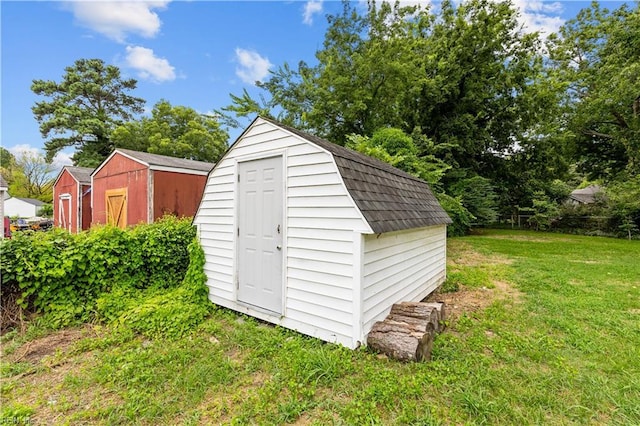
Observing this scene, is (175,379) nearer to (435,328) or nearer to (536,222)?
(435,328)

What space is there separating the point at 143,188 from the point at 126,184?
3.61ft

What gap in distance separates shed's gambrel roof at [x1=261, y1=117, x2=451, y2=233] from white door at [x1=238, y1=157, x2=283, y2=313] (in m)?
0.76

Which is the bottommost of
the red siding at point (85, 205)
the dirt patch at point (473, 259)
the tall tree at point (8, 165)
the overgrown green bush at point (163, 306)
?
the dirt patch at point (473, 259)

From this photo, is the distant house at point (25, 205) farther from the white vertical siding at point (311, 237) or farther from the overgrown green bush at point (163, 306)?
the white vertical siding at point (311, 237)

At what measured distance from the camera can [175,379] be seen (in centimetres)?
267

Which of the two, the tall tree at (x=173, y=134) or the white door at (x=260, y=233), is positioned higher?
the tall tree at (x=173, y=134)

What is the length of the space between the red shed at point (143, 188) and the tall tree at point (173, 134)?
12540 millimetres

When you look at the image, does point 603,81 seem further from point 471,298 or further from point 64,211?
point 64,211

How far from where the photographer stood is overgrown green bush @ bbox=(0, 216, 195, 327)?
149 inches

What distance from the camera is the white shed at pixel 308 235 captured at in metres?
3.20

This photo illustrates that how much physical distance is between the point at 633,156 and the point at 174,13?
861 inches

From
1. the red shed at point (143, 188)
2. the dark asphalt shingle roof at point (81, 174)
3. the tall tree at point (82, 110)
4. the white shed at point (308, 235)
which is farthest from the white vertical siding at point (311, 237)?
the tall tree at point (82, 110)

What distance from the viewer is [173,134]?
23.8 metres

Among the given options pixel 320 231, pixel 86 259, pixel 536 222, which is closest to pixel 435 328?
pixel 320 231
